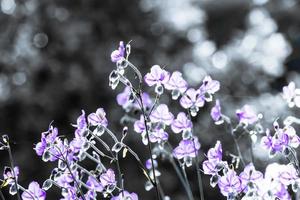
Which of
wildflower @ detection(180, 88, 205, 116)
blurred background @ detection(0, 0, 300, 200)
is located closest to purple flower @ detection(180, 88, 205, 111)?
wildflower @ detection(180, 88, 205, 116)

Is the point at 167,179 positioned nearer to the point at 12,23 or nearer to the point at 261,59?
the point at 12,23

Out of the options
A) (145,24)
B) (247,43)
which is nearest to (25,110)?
(145,24)

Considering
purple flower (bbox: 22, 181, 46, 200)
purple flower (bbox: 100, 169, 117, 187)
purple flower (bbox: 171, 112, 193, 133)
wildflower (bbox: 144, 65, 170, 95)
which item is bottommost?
purple flower (bbox: 100, 169, 117, 187)

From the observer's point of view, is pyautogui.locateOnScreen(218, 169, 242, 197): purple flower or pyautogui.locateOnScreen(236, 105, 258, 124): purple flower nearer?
pyautogui.locateOnScreen(218, 169, 242, 197): purple flower

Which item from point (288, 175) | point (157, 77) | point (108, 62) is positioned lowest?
point (288, 175)

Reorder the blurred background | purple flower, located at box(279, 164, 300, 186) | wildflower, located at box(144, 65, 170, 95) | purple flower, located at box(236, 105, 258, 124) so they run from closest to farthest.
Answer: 1. purple flower, located at box(279, 164, 300, 186)
2. wildflower, located at box(144, 65, 170, 95)
3. purple flower, located at box(236, 105, 258, 124)
4. the blurred background

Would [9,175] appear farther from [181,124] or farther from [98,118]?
[181,124]

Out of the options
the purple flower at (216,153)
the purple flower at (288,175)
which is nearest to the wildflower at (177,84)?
the purple flower at (216,153)

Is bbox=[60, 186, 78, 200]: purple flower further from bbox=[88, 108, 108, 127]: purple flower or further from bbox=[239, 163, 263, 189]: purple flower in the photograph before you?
bbox=[239, 163, 263, 189]: purple flower

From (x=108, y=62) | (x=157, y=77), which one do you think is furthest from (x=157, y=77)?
(x=108, y=62)
